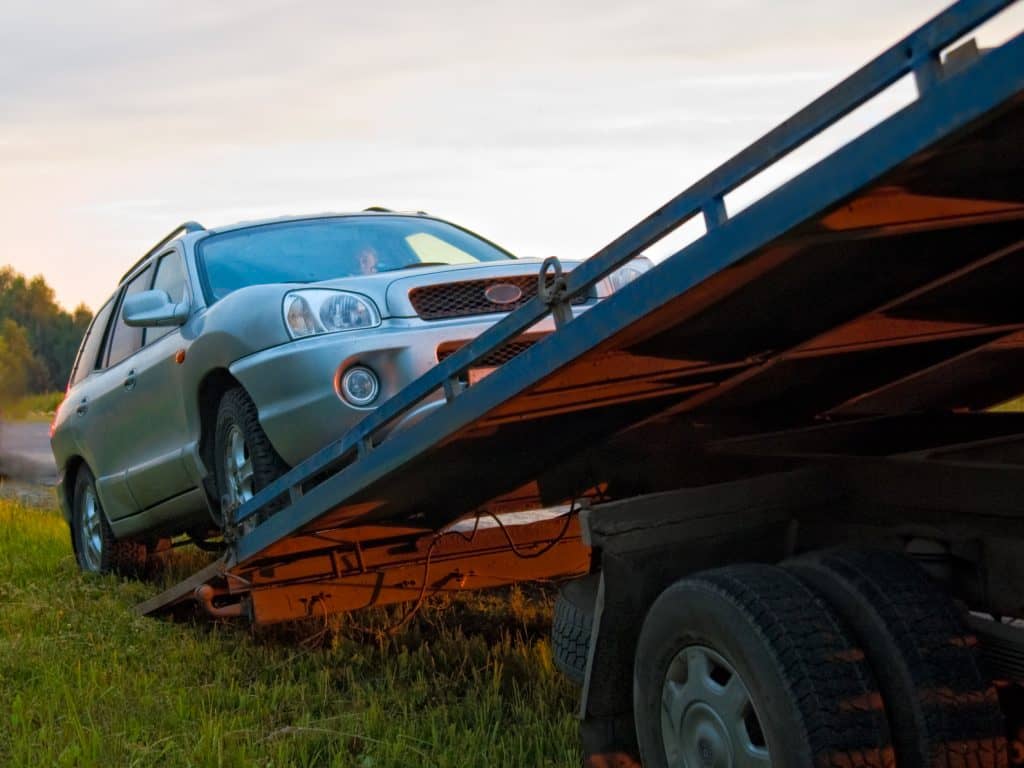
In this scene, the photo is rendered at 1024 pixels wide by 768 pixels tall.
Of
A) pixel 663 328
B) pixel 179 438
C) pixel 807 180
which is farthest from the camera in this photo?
pixel 179 438

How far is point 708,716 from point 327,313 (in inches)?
117

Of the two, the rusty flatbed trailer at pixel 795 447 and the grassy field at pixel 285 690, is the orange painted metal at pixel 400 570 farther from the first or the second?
the rusty flatbed trailer at pixel 795 447

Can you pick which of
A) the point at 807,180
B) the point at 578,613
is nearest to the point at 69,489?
the point at 578,613

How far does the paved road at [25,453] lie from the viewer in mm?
19453

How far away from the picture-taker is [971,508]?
10.3ft

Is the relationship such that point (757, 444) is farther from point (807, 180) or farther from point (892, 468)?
point (807, 180)

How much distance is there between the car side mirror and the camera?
254 inches

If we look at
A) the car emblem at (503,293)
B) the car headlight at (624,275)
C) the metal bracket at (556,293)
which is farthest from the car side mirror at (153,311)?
the metal bracket at (556,293)

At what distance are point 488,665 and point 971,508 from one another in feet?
7.88

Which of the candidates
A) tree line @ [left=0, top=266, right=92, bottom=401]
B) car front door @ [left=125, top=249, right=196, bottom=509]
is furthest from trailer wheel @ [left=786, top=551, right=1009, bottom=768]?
tree line @ [left=0, top=266, right=92, bottom=401]

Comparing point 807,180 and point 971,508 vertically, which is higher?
point 807,180

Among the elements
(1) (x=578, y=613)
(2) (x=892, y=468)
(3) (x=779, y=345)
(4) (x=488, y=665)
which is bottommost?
(4) (x=488, y=665)

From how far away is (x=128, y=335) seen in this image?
26.0ft

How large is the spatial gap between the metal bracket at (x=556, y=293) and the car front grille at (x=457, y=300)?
228 cm
